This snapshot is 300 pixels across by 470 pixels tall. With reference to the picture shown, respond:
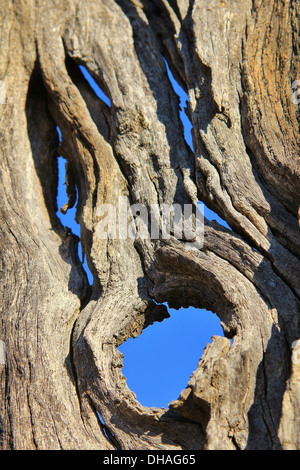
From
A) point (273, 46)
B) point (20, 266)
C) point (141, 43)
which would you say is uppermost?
point (141, 43)

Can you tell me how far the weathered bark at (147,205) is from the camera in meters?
3.08

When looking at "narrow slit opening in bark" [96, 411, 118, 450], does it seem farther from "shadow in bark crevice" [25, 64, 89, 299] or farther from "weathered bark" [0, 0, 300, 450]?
"shadow in bark crevice" [25, 64, 89, 299]

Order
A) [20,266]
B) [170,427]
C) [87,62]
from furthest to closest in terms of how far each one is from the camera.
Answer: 1. [87,62]
2. [20,266]
3. [170,427]

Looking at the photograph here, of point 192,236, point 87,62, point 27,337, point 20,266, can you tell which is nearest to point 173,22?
point 87,62

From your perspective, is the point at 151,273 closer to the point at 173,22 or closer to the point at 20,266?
the point at 20,266

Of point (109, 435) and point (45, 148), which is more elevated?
point (45, 148)

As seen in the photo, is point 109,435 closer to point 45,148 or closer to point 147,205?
point 147,205

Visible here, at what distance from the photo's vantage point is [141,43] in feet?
18.1

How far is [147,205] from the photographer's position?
432 cm

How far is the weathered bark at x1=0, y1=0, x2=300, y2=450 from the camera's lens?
10.1 feet

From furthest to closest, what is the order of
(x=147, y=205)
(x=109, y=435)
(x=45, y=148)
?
1. (x=45, y=148)
2. (x=147, y=205)
3. (x=109, y=435)

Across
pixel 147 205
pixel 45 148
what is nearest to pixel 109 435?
pixel 147 205

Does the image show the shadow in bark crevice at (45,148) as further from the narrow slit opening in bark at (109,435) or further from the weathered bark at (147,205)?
the narrow slit opening in bark at (109,435)
